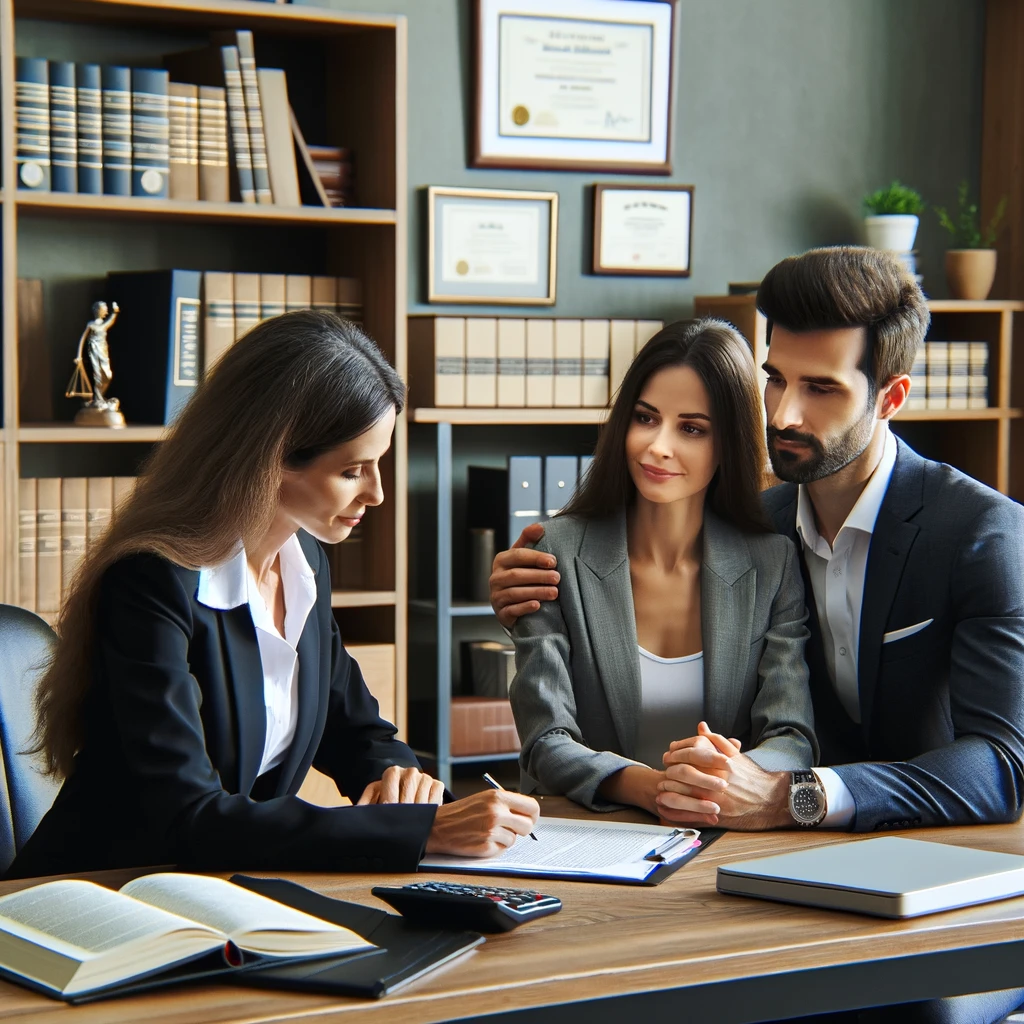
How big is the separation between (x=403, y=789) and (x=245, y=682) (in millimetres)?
231

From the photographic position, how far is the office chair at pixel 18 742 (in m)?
1.96

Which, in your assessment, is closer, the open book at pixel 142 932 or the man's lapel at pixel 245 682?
the open book at pixel 142 932

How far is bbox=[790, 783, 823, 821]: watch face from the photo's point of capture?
171cm

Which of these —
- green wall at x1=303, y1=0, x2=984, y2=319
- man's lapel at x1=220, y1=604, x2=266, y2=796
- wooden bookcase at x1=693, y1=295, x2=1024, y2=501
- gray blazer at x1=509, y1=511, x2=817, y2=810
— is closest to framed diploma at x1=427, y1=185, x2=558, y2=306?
green wall at x1=303, y1=0, x2=984, y2=319

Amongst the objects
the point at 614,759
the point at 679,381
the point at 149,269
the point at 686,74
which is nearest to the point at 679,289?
the point at 686,74

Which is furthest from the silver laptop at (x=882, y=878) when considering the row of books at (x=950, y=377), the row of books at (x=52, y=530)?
the row of books at (x=950, y=377)

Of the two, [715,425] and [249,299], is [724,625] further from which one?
[249,299]

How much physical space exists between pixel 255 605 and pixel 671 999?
2.69 feet

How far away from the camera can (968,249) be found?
4555 mm

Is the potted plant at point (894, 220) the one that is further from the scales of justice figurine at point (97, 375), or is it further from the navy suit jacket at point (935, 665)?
the navy suit jacket at point (935, 665)

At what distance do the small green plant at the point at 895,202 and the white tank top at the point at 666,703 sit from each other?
280 cm

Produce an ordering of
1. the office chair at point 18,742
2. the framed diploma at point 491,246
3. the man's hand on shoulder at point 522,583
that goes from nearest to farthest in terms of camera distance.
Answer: the office chair at point 18,742
the man's hand on shoulder at point 522,583
the framed diploma at point 491,246

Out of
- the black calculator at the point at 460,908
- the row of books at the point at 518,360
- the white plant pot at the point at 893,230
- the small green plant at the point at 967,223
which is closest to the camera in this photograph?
the black calculator at the point at 460,908

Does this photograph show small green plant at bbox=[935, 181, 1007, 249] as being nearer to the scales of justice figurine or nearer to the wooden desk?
the scales of justice figurine
